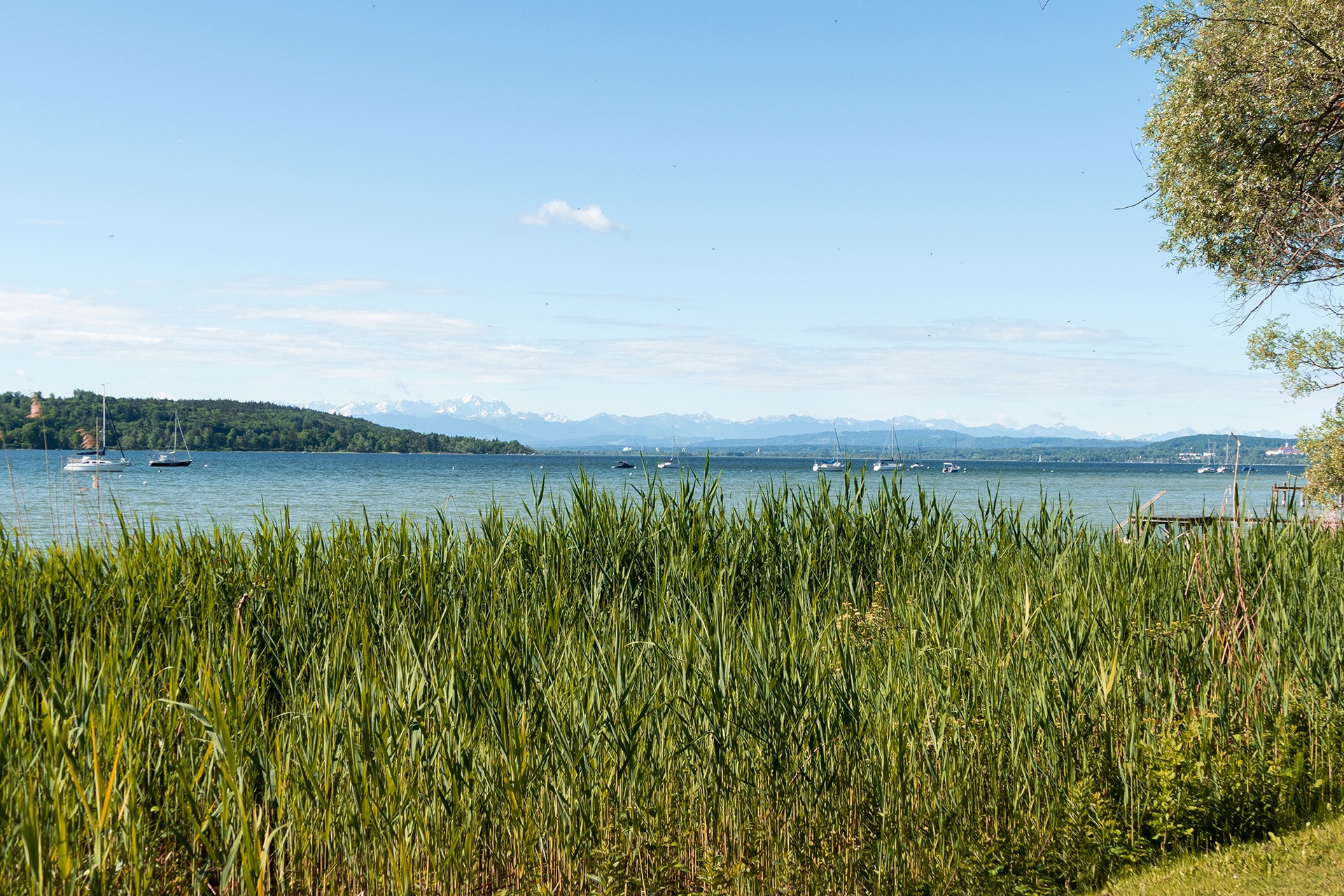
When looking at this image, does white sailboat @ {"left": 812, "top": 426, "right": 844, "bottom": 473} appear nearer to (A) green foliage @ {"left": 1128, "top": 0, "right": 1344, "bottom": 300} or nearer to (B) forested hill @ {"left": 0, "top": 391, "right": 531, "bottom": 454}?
(A) green foliage @ {"left": 1128, "top": 0, "right": 1344, "bottom": 300}

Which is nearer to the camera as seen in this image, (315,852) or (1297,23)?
(315,852)

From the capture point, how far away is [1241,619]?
5695 millimetres

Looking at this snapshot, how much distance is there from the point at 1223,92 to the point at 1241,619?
1063 centimetres

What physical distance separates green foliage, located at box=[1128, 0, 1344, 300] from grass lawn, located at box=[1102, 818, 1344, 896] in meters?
10.1

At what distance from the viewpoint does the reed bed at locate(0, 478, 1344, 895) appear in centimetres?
365

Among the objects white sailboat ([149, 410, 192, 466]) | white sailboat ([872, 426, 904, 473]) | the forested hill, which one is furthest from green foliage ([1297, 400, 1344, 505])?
white sailboat ([149, 410, 192, 466])

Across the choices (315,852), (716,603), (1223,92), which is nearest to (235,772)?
(315,852)

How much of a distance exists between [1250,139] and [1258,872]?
40.8 feet

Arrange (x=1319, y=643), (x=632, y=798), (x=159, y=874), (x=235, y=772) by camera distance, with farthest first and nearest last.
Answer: (x=1319, y=643) → (x=632, y=798) → (x=159, y=874) → (x=235, y=772)

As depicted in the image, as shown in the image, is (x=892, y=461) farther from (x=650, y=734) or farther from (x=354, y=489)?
(x=650, y=734)

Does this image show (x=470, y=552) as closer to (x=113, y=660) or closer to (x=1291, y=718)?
(x=113, y=660)

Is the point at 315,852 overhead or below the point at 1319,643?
below

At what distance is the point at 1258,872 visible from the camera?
4.32m

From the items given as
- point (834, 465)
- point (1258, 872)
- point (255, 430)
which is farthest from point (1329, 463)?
point (834, 465)
